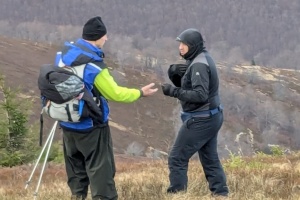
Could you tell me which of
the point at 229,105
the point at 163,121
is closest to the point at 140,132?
the point at 163,121

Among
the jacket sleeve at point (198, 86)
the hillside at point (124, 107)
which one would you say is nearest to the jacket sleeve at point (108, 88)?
the jacket sleeve at point (198, 86)

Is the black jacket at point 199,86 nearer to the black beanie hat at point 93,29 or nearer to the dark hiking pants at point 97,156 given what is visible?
the dark hiking pants at point 97,156

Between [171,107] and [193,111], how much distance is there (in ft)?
277

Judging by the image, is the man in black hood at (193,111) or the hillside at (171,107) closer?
the man in black hood at (193,111)

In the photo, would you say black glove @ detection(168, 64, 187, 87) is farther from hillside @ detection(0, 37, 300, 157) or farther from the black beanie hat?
hillside @ detection(0, 37, 300, 157)

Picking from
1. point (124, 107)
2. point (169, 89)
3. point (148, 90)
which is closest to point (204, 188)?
point (169, 89)

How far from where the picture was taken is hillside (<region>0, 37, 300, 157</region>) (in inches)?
2876

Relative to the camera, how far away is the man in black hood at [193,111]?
19.0 ft

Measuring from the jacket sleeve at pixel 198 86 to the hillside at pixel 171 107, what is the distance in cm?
5513

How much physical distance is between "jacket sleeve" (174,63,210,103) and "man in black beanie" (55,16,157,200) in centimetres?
41

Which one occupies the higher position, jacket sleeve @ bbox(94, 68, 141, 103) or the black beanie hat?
the black beanie hat

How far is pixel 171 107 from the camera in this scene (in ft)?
297

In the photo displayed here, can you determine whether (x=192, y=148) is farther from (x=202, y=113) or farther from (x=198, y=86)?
(x=198, y=86)

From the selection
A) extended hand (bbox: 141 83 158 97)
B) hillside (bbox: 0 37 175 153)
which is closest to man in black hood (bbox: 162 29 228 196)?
extended hand (bbox: 141 83 158 97)
